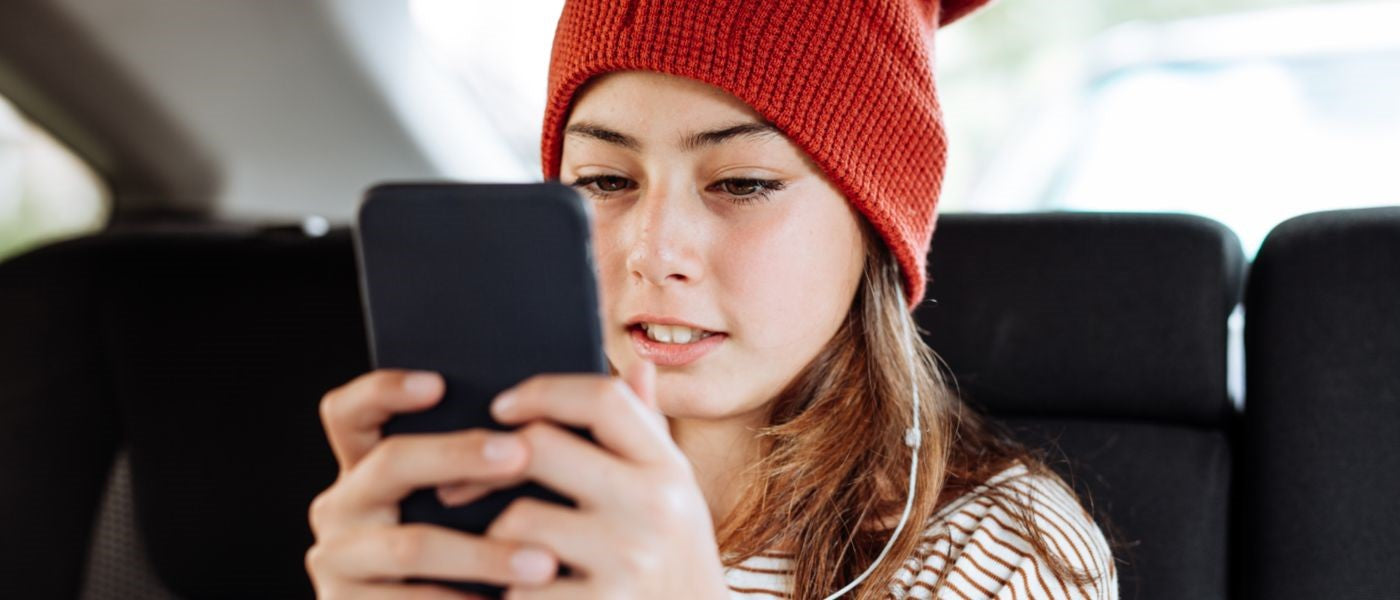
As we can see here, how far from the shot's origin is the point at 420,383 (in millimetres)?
632

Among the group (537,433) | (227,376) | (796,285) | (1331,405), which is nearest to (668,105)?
(796,285)

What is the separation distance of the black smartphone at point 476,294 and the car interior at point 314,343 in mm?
735

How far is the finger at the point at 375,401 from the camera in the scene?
63 cm

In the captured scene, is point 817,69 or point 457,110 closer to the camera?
point 817,69

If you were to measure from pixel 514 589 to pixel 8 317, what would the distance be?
47.2 inches

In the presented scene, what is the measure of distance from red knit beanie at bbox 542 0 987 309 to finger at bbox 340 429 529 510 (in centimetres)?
48

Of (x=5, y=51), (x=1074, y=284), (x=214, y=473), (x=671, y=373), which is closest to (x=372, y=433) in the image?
(x=671, y=373)

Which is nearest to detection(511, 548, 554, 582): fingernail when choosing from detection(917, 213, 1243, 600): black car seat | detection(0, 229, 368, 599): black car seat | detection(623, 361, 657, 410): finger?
detection(623, 361, 657, 410): finger

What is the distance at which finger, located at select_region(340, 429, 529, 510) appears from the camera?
0.60m

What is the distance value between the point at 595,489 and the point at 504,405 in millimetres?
62

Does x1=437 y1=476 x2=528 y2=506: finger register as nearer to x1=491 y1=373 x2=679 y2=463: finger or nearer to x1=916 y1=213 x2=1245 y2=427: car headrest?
x1=491 y1=373 x2=679 y2=463: finger

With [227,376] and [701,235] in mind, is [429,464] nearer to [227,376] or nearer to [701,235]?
[701,235]

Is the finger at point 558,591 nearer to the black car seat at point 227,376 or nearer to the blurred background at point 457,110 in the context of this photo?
the black car seat at point 227,376

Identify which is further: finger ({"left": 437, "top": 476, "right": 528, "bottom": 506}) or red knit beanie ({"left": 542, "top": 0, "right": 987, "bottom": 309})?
red knit beanie ({"left": 542, "top": 0, "right": 987, "bottom": 309})
